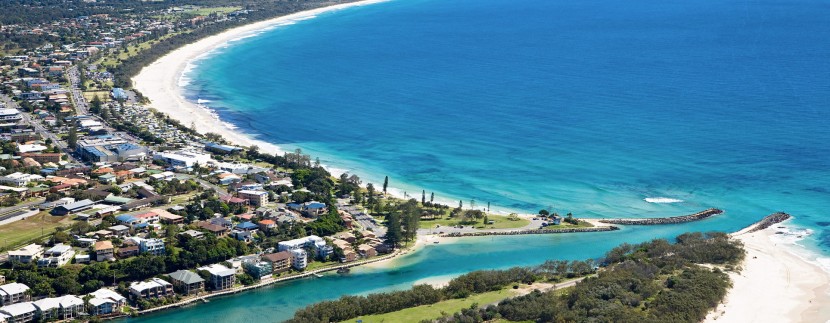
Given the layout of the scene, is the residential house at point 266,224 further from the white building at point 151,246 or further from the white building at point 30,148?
the white building at point 30,148

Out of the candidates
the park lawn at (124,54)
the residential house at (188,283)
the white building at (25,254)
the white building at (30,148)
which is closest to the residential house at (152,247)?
the residential house at (188,283)

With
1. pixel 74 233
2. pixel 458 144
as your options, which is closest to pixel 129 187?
pixel 74 233

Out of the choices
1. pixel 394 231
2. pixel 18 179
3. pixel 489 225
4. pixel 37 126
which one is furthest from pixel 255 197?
pixel 37 126

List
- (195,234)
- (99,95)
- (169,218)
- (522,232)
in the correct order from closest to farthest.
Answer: (195,234), (169,218), (522,232), (99,95)

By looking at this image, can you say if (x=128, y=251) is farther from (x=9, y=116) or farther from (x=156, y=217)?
(x=9, y=116)

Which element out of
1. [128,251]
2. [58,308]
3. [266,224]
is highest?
[266,224]

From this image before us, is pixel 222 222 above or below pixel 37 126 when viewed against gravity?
below
